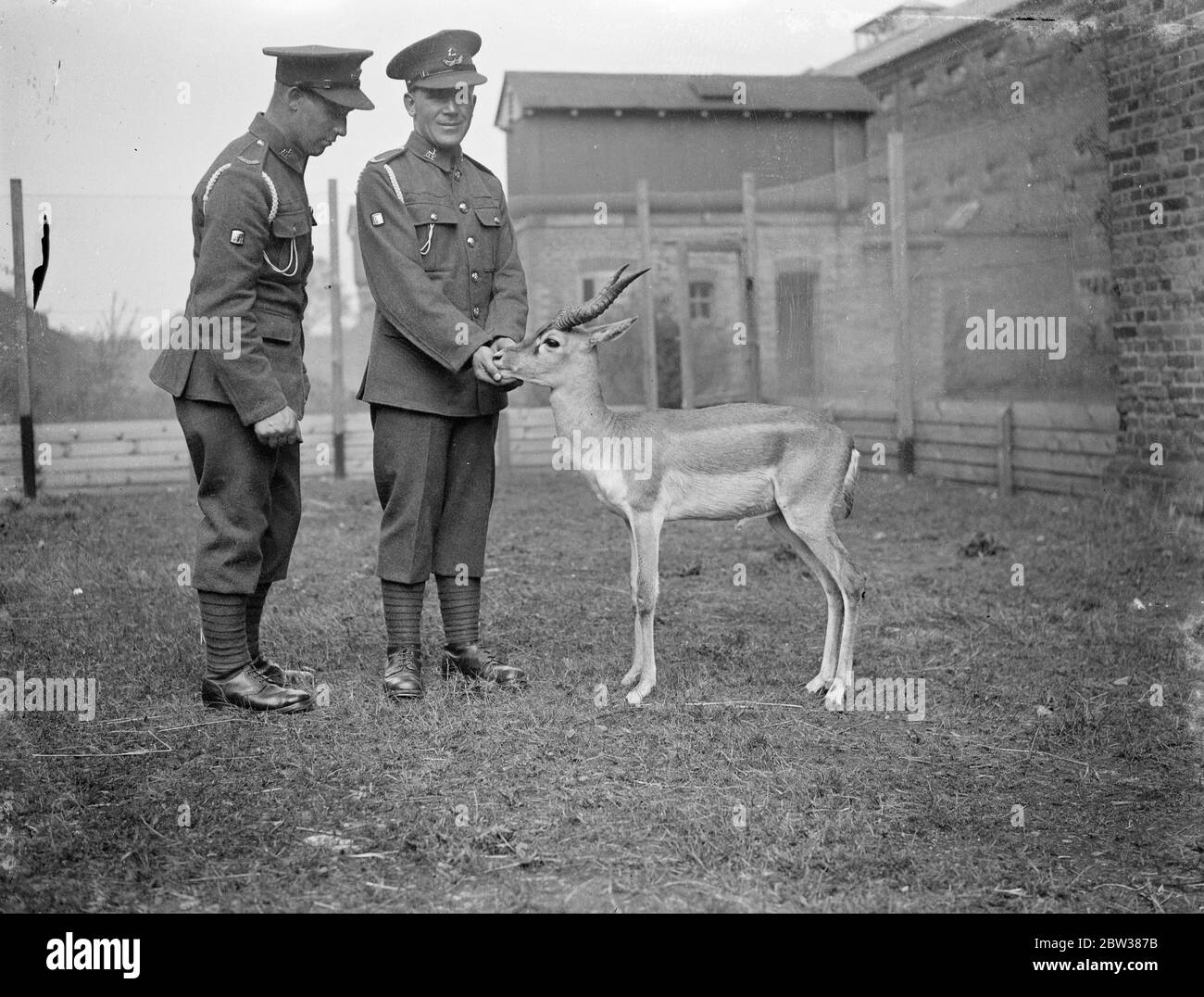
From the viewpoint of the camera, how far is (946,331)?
10969 mm

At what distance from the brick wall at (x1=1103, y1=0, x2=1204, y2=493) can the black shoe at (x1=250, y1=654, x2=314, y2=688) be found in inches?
233

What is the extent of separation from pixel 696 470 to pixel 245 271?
190 cm

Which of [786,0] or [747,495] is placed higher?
[786,0]

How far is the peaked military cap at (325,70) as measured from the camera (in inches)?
191

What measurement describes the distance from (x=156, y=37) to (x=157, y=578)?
9.72 feet

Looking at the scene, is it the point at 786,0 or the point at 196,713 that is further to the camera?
the point at 786,0

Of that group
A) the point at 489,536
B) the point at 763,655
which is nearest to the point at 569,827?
the point at 763,655

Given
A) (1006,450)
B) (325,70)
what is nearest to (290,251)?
(325,70)

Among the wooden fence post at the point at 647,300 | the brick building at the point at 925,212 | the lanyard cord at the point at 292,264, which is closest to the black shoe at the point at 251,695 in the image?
the lanyard cord at the point at 292,264

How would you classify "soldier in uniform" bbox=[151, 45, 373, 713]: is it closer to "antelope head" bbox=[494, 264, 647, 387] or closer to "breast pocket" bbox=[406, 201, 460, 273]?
"breast pocket" bbox=[406, 201, 460, 273]

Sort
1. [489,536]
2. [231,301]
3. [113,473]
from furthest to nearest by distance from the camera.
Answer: [113,473] → [489,536] → [231,301]

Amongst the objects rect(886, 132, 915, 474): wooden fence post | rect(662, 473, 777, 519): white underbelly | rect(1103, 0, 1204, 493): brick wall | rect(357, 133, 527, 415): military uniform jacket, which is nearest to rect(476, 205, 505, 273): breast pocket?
rect(357, 133, 527, 415): military uniform jacket

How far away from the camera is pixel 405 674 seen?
511 centimetres
